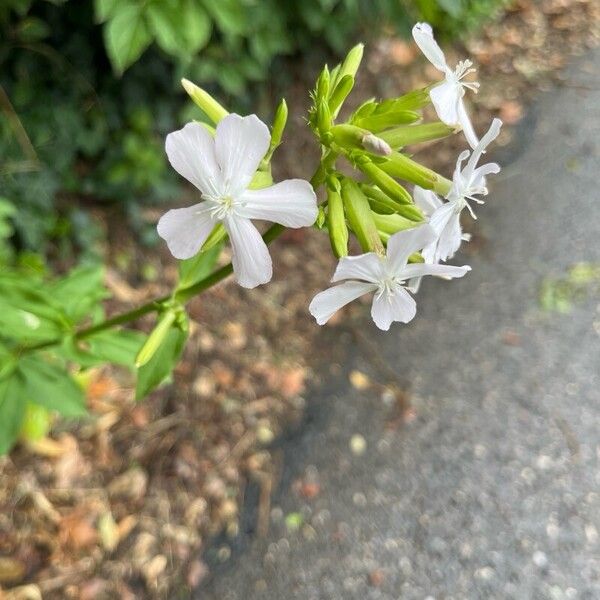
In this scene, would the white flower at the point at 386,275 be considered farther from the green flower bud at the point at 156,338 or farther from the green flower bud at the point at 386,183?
the green flower bud at the point at 156,338

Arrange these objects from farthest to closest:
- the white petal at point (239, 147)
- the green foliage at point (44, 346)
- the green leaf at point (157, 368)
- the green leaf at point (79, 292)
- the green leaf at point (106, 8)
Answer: the green leaf at point (106, 8) < the green leaf at point (79, 292) < the green foliage at point (44, 346) < the green leaf at point (157, 368) < the white petal at point (239, 147)

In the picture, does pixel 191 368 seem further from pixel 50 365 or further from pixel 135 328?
pixel 50 365

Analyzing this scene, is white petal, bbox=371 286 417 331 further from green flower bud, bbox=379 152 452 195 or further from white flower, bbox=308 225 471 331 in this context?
green flower bud, bbox=379 152 452 195

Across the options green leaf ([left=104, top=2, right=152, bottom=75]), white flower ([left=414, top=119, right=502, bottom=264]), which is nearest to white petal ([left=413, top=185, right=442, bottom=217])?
white flower ([left=414, top=119, right=502, bottom=264])

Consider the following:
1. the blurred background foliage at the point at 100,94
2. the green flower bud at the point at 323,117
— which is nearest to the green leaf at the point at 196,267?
the green flower bud at the point at 323,117

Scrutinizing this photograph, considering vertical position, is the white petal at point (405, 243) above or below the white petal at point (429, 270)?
above

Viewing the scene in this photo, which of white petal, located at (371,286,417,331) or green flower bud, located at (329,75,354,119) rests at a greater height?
green flower bud, located at (329,75,354,119)

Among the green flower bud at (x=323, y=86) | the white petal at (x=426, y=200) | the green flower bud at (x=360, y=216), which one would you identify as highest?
the green flower bud at (x=323, y=86)

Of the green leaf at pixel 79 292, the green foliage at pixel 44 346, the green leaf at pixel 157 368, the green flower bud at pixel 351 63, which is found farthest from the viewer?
the green leaf at pixel 79 292
